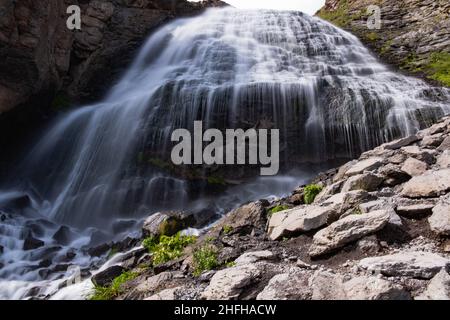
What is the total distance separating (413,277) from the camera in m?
3.77

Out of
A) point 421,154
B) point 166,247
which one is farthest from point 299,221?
point 166,247

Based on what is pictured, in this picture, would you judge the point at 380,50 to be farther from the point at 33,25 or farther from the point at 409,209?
the point at 409,209

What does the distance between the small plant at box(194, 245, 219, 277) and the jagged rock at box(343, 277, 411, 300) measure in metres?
2.07

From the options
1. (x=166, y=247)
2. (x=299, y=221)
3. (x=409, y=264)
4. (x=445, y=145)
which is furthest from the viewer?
(x=166, y=247)

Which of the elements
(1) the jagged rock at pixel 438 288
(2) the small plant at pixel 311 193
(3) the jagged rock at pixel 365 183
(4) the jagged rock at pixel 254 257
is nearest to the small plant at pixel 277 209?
(2) the small plant at pixel 311 193

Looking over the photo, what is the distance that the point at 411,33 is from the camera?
24438 millimetres

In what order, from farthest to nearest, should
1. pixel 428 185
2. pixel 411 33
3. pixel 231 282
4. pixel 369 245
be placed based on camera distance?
pixel 411 33
pixel 428 185
pixel 369 245
pixel 231 282

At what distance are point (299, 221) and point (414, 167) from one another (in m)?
2.21

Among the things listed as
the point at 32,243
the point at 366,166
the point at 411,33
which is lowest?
the point at 32,243

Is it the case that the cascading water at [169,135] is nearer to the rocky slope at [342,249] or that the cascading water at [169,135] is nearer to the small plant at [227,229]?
the small plant at [227,229]

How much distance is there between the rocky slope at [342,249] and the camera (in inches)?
152

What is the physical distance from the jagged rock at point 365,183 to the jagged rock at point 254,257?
7.08 ft

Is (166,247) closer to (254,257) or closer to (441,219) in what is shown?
(254,257)
